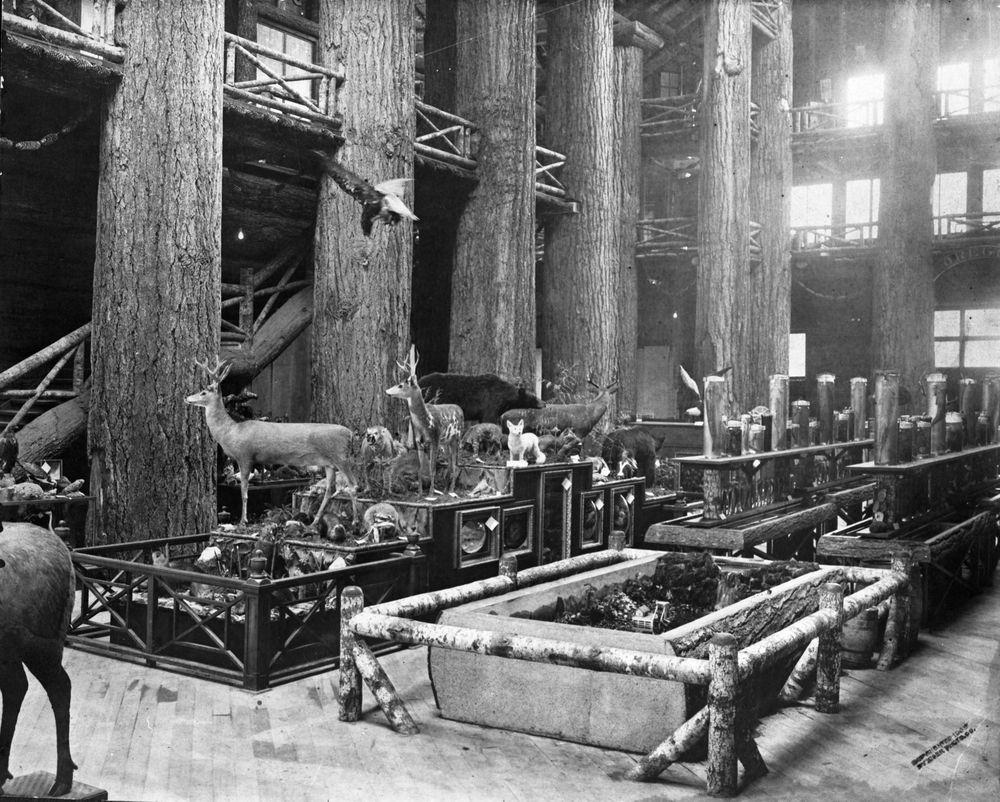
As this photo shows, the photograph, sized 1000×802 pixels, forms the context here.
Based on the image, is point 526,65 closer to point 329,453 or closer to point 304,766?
point 329,453

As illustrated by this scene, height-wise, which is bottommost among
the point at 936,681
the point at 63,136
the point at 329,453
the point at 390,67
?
the point at 936,681

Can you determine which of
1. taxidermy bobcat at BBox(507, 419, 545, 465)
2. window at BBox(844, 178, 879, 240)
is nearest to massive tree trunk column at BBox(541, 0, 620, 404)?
taxidermy bobcat at BBox(507, 419, 545, 465)

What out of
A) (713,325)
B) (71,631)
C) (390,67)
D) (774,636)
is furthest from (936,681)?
(713,325)

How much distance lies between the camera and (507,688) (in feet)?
18.1

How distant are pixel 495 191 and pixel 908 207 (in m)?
5.87

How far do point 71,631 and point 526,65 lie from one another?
9109 mm

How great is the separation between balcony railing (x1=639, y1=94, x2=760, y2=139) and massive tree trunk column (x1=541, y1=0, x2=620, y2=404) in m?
5.37

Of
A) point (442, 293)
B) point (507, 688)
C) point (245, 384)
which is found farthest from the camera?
point (442, 293)

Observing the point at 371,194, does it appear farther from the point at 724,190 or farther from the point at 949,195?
the point at 724,190

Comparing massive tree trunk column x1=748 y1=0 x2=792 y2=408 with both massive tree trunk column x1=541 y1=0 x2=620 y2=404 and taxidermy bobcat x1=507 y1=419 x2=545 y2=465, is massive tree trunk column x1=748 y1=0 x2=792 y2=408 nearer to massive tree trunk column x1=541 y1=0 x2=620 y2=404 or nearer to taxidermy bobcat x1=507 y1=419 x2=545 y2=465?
massive tree trunk column x1=541 y1=0 x2=620 y2=404

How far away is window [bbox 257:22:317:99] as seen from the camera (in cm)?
1334

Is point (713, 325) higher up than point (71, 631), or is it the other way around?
point (713, 325)

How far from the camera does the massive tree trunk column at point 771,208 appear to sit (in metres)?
18.7

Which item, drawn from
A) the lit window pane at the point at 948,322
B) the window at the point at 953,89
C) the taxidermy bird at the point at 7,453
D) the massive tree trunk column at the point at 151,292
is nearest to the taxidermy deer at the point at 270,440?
the massive tree trunk column at the point at 151,292
